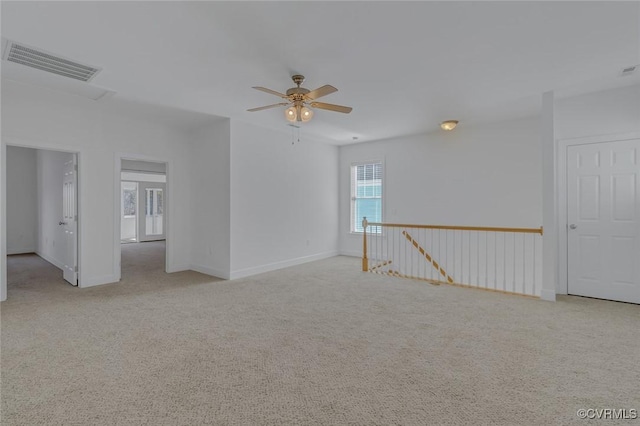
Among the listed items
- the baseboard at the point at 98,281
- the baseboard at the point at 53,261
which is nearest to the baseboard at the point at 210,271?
the baseboard at the point at 98,281

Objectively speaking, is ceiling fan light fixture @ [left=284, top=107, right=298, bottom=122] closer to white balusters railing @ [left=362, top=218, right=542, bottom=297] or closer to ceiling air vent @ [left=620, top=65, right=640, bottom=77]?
white balusters railing @ [left=362, top=218, right=542, bottom=297]

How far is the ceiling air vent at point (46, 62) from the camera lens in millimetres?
2805

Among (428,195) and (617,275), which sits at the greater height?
(428,195)

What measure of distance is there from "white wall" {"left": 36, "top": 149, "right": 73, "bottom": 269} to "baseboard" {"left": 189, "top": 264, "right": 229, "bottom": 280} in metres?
2.21

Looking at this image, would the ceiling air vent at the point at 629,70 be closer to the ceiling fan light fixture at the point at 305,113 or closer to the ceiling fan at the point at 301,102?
the ceiling fan at the point at 301,102

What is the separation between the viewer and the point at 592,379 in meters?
2.14

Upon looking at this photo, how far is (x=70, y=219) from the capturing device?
187 inches

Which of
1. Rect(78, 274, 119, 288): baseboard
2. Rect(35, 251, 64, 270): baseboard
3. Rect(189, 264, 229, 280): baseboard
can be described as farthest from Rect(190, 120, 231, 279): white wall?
Rect(35, 251, 64, 270): baseboard

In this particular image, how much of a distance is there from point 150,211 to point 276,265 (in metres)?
7.26

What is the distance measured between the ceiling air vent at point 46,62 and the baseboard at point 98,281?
2.92 meters

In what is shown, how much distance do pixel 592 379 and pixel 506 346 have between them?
59 centimetres

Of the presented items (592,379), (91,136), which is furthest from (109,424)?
(91,136)

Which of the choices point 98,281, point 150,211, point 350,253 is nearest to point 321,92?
point 98,281

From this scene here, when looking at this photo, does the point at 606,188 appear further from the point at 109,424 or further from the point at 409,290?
the point at 109,424
